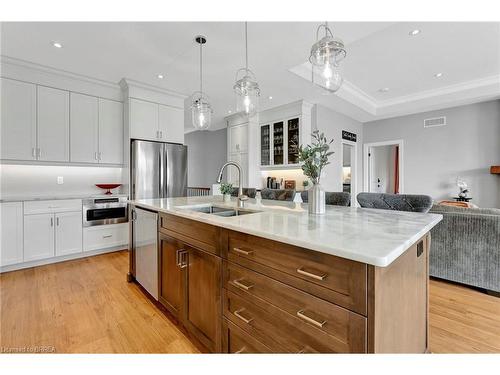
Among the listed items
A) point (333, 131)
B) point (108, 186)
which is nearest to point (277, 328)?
point (108, 186)

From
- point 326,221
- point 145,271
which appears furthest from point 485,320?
point 145,271

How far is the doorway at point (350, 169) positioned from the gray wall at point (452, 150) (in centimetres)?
84

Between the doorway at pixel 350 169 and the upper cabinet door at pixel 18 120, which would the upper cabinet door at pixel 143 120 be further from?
the doorway at pixel 350 169

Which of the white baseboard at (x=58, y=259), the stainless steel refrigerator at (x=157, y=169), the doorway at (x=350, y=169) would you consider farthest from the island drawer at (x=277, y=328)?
the doorway at (x=350, y=169)

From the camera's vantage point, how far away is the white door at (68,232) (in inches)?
→ 129

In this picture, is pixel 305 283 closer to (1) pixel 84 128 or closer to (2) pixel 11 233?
(2) pixel 11 233

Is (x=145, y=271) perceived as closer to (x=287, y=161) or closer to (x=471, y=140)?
(x=287, y=161)

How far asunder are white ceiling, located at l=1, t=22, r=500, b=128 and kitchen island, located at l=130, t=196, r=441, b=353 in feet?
6.93

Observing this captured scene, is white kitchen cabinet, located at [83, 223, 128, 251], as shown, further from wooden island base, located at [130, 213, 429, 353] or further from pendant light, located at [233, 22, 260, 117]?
pendant light, located at [233, 22, 260, 117]

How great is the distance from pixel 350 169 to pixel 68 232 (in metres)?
6.01

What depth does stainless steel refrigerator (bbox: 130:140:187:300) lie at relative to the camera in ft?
7.86

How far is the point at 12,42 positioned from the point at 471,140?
7.48 meters

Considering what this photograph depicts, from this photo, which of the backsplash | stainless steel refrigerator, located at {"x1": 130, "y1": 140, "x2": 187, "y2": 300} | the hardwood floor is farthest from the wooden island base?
the backsplash

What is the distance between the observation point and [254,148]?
554 cm
